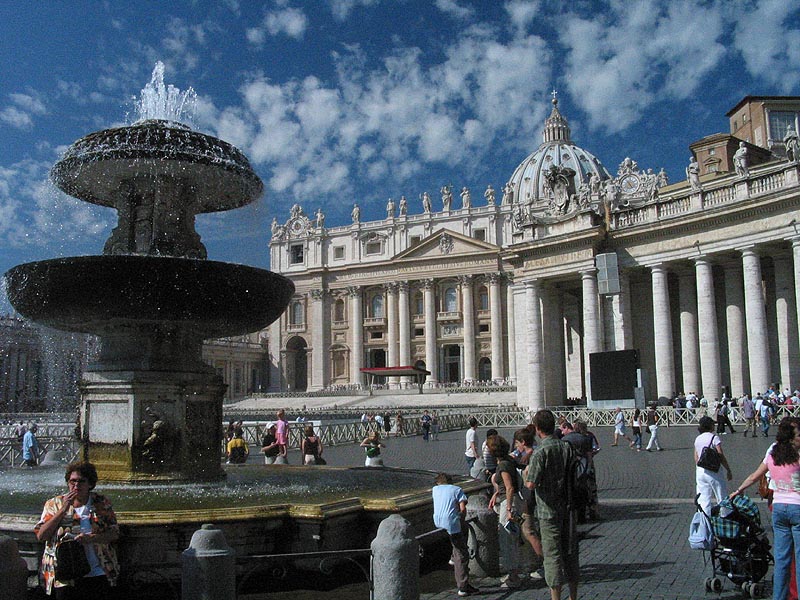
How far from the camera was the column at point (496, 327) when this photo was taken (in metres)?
66.1

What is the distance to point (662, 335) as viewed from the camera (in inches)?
1073

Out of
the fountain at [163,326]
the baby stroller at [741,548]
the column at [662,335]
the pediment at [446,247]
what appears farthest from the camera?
the pediment at [446,247]

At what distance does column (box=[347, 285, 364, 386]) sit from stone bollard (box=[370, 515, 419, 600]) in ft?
218

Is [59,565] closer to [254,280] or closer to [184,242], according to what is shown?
[254,280]

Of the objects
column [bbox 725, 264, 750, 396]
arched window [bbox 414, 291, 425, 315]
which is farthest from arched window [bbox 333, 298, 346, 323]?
column [bbox 725, 264, 750, 396]

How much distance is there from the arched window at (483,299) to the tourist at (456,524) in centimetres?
6286

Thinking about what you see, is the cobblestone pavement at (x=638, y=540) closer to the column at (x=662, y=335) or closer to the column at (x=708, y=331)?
the column at (x=708, y=331)

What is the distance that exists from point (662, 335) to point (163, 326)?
2279 centimetres

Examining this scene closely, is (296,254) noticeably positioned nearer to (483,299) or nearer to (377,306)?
(377,306)

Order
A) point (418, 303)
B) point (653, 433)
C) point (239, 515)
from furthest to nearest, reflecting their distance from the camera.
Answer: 1. point (418, 303)
2. point (653, 433)
3. point (239, 515)

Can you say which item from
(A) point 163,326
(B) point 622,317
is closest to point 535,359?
(B) point 622,317

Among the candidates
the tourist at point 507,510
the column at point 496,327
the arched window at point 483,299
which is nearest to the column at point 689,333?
the tourist at point 507,510

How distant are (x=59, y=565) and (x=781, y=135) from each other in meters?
47.2

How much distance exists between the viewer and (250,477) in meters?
9.55
